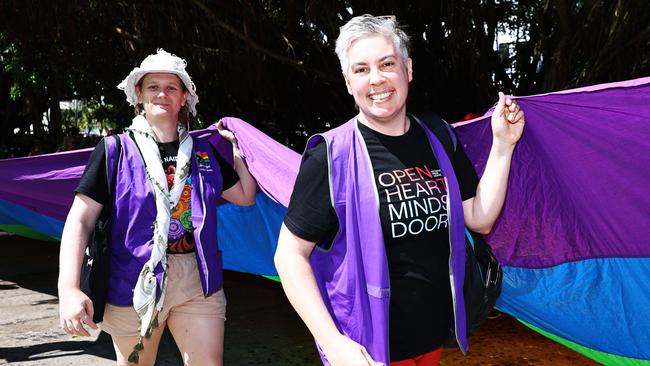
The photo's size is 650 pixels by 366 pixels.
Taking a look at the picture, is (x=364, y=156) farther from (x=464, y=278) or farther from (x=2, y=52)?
(x=2, y=52)

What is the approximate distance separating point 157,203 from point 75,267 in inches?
15.4

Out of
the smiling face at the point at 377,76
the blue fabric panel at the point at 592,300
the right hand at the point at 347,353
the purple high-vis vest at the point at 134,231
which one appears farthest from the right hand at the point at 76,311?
the blue fabric panel at the point at 592,300

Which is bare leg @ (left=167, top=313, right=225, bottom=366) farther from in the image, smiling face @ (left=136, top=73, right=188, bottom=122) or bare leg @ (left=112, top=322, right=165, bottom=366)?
smiling face @ (left=136, top=73, right=188, bottom=122)

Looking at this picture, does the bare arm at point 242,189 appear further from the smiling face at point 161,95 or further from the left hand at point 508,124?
the left hand at point 508,124

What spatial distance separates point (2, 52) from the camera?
11188mm

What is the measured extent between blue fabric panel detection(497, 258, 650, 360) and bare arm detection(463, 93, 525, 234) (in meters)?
1.08

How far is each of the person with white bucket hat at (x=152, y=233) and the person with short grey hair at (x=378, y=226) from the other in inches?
32.8

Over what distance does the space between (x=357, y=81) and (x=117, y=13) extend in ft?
21.5

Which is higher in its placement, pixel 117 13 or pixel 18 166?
pixel 117 13

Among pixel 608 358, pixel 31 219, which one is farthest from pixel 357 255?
pixel 31 219

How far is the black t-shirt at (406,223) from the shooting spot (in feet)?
5.52

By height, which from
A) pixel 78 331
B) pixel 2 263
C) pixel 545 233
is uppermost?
pixel 545 233

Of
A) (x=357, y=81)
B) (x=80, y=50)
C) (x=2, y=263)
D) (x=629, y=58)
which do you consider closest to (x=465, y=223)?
(x=357, y=81)

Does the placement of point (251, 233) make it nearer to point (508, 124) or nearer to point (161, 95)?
point (161, 95)
